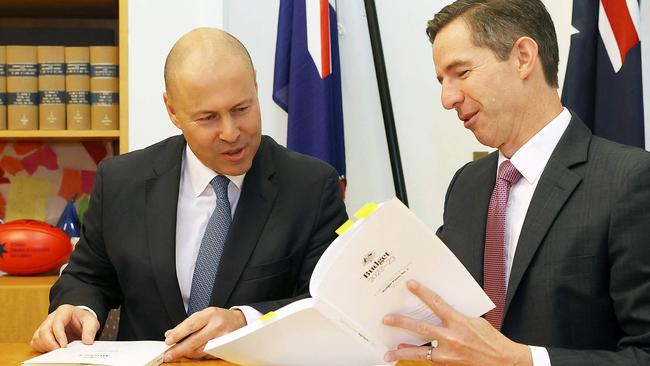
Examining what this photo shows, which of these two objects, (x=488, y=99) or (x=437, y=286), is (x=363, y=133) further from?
(x=437, y=286)

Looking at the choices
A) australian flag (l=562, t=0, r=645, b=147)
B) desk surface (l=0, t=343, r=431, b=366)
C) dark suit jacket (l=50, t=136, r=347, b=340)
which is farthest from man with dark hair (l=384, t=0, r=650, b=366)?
australian flag (l=562, t=0, r=645, b=147)

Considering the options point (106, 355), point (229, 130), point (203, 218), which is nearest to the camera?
point (106, 355)

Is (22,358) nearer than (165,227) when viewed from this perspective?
Yes

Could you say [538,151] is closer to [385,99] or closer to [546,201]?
[546,201]

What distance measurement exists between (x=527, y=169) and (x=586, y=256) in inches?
9.6

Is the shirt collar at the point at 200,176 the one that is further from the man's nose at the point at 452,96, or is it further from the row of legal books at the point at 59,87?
the row of legal books at the point at 59,87

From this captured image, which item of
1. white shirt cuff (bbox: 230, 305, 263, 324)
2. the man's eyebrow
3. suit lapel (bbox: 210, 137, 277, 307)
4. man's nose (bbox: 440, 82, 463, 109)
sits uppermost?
the man's eyebrow

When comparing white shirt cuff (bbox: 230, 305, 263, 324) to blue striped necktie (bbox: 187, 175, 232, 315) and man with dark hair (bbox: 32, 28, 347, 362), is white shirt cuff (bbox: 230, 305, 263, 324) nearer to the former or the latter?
man with dark hair (bbox: 32, 28, 347, 362)

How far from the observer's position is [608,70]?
8.48 feet

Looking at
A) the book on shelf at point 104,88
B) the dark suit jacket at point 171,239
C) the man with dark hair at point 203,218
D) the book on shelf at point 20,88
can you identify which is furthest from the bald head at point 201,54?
the book on shelf at point 20,88

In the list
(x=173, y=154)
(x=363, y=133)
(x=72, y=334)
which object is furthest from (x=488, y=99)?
(x=363, y=133)

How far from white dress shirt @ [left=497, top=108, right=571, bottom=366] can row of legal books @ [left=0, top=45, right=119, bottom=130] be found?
1.80 meters

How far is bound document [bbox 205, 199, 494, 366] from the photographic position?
3.71ft

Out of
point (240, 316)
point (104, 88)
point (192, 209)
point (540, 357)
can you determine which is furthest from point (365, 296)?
point (104, 88)
